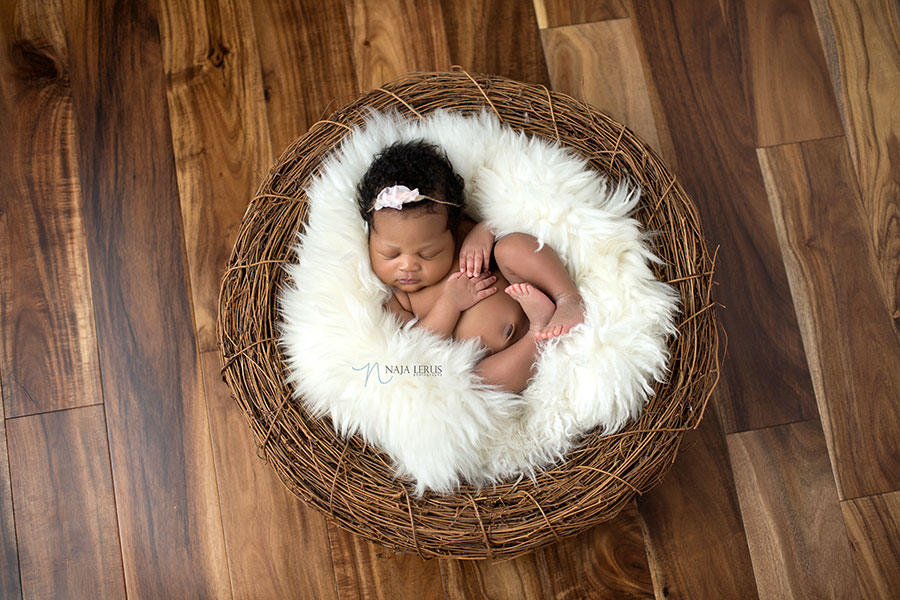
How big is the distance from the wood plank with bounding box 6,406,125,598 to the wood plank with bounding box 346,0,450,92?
4.18 feet

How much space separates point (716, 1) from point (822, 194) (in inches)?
27.7

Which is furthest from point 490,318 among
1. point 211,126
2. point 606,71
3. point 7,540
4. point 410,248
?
point 7,540

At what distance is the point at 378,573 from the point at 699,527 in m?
0.88

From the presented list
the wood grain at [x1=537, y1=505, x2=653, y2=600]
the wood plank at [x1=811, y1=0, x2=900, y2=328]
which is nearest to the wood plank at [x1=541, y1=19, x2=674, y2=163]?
the wood plank at [x1=811, y1=0, x2=900, y2=328]

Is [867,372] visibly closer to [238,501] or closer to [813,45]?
[813,45]

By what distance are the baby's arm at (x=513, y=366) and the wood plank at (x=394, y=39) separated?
0.94 m

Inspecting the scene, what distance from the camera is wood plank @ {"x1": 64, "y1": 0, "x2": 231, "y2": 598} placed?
5.99ft

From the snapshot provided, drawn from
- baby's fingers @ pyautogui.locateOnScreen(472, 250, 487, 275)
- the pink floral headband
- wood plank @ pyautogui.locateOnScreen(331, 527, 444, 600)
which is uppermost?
the pink floral headband

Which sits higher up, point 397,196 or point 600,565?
point 397,196

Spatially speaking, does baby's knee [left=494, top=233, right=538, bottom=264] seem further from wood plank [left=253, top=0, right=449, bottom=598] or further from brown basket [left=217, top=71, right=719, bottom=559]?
wood plank [left=253, top=0, right=449, bottom=598]

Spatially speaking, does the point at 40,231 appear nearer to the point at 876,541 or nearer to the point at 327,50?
the point at 327,50

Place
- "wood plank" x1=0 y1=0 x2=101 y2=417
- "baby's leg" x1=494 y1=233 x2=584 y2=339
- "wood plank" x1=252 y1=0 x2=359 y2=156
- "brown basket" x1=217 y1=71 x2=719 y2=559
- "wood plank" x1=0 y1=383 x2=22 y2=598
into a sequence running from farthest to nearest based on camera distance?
"wood plank" x1=252 y1=0 x2=359 y2=156 < "wood plank" x1=0 y1=0 x2=101 y2=417 < "wood plank" x1=0 y1=383 x2=22 y2=598 < "baby's leg" x1=494 y1=233 x2=584 y2=339 < "brown basket" x1=217 y1=71 x2=719 y2=559

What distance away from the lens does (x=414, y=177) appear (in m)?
1.56

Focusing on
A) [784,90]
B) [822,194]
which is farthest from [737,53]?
[822,194]
